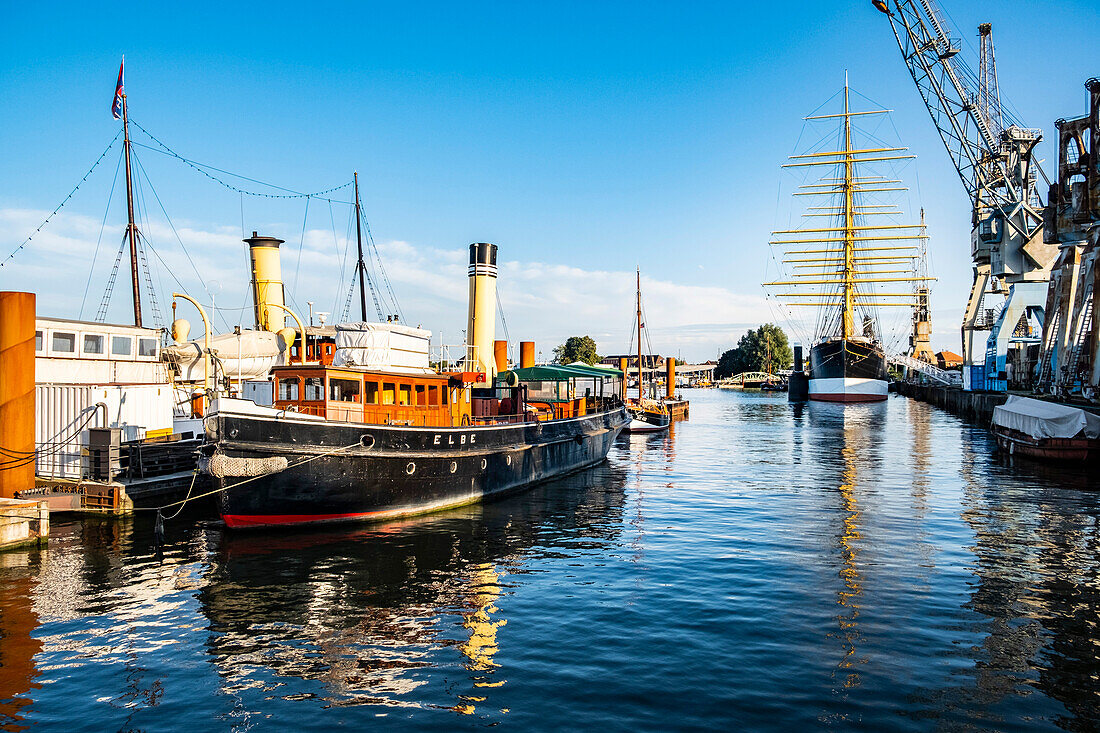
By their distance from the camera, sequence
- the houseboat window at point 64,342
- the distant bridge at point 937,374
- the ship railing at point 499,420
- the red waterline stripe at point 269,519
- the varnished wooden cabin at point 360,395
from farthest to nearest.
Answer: the distant bridge at point 937,374 < the ship railing at point 499,420 < the houseboat window at point 64,342 < the varnished wooden cabin at point 360,395 < the red waterline stripe at point 269,519

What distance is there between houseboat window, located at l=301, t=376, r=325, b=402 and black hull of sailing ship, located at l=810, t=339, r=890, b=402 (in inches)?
3281

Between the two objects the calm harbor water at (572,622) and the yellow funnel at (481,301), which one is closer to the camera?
the calm harbor water at (572,622)

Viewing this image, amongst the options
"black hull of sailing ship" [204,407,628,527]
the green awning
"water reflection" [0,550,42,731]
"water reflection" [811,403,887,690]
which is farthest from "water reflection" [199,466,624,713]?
the green awning

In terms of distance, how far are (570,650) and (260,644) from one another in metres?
5.33

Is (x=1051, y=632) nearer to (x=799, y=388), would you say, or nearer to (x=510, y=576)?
(x=510, y=576)

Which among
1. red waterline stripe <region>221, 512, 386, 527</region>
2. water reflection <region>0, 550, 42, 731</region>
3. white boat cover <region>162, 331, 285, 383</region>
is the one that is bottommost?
water reflection <region>0, 550, 42, 731</region>

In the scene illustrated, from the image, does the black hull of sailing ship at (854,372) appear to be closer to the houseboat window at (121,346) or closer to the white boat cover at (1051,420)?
the white boat cover at (1051,420)

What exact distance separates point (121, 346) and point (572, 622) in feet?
73.6

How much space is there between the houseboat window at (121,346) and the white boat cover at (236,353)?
4.25 feet

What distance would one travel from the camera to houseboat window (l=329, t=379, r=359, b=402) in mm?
20375

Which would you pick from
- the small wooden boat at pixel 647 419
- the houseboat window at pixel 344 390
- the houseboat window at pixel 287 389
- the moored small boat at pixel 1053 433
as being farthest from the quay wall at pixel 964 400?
the houseboat window at pixel 287 389

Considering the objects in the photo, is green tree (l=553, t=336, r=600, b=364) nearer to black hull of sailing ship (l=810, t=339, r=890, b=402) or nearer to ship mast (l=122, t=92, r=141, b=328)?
black hull of sailing ship (l=810, t=339, r=890, b=402)

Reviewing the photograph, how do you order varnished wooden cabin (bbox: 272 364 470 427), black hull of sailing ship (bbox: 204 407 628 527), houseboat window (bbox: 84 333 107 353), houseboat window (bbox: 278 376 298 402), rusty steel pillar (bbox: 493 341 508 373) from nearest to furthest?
black hull of sailing ship (bbox: 204 407 628 527) < varnished wooden cabin (bbox: 272 364 470 427) < houseboat window (bbox: 278 376 298 402) < houseboat window (bbox: 84 333 107 353) < rusty steel pillar (bbox: 493 341 508 373)

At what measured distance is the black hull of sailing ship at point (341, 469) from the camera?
17.8 metres
